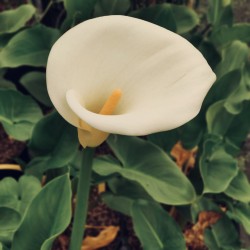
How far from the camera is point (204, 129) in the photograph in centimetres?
98

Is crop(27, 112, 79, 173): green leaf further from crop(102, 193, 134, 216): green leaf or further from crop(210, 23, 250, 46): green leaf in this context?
crop(210, 23, 250, 46): green leaf

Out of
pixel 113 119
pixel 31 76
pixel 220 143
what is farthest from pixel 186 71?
pixel 31 76

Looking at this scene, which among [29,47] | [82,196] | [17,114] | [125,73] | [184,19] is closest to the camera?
[125,73]

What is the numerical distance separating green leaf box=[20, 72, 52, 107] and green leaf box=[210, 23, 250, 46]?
1.39 ft

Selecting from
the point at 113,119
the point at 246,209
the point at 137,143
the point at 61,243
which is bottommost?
the point at 61,243

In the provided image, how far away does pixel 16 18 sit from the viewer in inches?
43.5

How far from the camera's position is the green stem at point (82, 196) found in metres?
0.63

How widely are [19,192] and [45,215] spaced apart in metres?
0.18

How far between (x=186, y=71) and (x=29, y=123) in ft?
1.53

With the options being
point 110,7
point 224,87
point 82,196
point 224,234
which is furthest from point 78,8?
point 224,234

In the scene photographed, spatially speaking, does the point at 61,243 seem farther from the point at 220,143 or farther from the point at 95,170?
the point at 220,143

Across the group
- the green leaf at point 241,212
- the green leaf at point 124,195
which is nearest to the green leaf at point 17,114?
the green leaf at point 124,195

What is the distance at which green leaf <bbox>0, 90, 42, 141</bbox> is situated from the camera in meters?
0.84

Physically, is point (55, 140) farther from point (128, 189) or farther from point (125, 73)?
point (125, 73)
